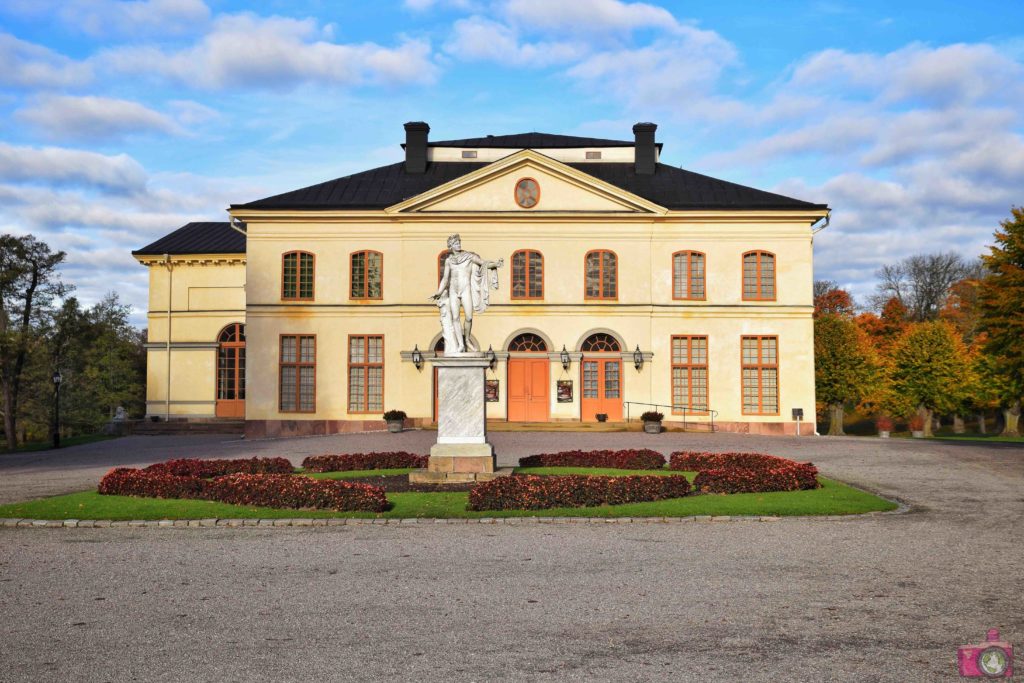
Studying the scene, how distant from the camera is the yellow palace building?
3469 centimetres

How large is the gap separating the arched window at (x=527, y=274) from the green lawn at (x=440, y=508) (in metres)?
20.6

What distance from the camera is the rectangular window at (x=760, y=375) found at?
34688 millimetres

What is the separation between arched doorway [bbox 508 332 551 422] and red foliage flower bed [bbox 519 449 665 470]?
14.5 m

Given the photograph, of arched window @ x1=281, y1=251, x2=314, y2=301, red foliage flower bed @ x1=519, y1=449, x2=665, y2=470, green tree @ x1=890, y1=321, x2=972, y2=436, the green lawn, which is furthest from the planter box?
green tree @ x1=890, y1=321, x2=972, y2=436

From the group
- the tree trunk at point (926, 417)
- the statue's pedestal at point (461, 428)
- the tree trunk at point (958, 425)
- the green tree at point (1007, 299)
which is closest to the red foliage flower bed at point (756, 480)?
the statue's pedestal at point (461, 428)

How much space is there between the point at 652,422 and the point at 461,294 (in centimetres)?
1617

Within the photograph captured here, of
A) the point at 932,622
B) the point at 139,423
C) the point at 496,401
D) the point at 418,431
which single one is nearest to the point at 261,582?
the point at 932,622

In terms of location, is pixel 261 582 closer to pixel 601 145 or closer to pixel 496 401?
pixel 496 401

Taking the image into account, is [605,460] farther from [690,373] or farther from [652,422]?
[690,373]

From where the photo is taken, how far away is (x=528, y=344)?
35094 millimetres

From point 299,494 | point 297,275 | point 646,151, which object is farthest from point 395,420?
point 299,494

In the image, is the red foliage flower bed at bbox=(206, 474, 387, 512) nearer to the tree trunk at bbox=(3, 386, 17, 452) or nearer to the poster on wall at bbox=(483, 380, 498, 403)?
the poster on wall at bbox=(483, 380, 498, 403)

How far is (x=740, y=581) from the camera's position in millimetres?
8922

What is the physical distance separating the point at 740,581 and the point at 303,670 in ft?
15.3
